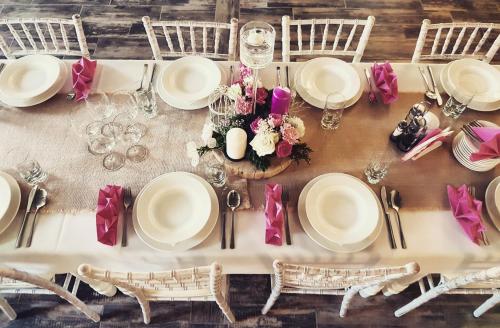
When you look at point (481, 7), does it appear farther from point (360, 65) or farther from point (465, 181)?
point (465, 181)

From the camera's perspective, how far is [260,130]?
1.25 metres

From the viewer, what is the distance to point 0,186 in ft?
4.39

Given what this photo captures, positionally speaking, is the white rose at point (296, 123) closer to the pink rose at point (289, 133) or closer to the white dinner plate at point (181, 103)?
the pink rose at point (289, 133)

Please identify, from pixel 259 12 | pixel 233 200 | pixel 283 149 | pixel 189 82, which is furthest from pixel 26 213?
pixel 259 12

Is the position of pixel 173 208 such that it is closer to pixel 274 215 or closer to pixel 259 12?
pixel 274 215

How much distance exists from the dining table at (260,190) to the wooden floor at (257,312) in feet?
1.92

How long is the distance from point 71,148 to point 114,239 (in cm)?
46

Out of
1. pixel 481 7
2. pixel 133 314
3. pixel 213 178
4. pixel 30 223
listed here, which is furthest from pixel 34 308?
pixel 481 7

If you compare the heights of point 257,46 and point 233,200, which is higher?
point 257,46

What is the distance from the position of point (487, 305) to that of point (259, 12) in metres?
2.78

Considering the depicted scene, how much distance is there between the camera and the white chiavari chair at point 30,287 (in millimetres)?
1182

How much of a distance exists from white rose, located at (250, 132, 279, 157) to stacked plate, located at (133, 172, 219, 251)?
25cm

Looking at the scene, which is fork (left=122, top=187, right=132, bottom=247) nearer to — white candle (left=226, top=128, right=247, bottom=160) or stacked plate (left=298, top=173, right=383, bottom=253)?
white candle (left=226, top=128, right=247, bottom=160)

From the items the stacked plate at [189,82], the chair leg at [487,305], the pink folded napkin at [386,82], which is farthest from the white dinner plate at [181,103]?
the chair leg at [487,305]
